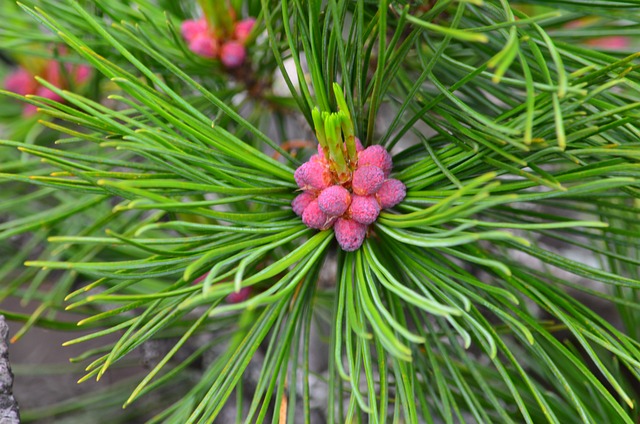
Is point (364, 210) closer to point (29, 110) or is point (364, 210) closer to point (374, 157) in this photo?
point (374, 157)

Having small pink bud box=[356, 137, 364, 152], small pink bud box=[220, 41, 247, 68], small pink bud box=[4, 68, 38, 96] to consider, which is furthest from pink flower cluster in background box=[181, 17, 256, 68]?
small pink bud box=[4, 68, 38, 96]

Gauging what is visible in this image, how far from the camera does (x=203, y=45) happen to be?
69 cm

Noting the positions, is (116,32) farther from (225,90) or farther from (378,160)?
(378,160)

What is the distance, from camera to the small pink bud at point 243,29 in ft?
2.27

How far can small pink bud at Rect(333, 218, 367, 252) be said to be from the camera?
0.48m

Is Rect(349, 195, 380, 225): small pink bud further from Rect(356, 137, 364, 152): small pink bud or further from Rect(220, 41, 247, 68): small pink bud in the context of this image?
Rect(220, 41, 247, 68): small pink bud

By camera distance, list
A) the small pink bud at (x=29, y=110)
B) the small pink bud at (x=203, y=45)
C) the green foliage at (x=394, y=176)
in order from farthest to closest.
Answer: the small pink bud at (x=29, y=110)
the small pink bud at (x=203, y=45)
the green foliage at (x=394, y=176)

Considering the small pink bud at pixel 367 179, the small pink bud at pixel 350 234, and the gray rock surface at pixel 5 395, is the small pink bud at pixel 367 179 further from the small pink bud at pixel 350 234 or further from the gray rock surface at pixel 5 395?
the gray rock surface at pixel 5 395

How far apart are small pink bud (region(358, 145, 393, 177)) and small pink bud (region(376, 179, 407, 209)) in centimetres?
1

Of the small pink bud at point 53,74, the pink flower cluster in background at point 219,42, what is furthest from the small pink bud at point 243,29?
the small pink bud at point 53,74

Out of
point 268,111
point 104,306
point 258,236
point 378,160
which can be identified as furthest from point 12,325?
point 378,160

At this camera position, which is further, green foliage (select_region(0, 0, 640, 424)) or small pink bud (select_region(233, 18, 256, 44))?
small pink bud (select_region(233, 18, 256, 44))

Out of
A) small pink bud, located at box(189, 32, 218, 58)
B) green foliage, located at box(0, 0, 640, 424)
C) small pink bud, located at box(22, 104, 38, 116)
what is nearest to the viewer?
green foliage, located at box(0, 0, 640, 424)

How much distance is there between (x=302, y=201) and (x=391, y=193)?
7 cm
